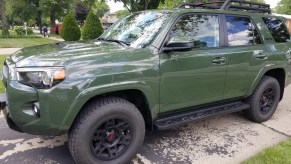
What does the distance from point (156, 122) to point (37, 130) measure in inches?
55.3

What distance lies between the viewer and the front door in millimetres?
3462

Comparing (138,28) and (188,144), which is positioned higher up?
(138,28)

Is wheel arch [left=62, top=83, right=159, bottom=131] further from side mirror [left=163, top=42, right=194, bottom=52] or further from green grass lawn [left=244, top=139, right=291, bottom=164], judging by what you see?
green grass lawn [left=244, top=139, right=291, bottom=164]

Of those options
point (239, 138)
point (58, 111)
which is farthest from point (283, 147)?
point (58, 111)

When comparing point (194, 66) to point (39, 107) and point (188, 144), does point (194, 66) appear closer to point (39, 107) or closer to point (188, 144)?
point (188, 144)

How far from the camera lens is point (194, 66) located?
366 cm

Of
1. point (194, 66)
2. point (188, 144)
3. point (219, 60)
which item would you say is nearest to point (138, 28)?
point (194, 66)

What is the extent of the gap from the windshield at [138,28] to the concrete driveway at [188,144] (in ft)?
4.65

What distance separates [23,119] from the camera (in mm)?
2814

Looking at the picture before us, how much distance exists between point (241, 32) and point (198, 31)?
3.04ft

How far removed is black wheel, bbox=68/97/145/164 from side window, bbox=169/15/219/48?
108 cm

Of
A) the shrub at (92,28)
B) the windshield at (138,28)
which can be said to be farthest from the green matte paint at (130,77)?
the shrub at (92,28)

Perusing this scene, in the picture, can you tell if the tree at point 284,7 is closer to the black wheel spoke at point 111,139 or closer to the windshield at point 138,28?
the windshield at point 138,28

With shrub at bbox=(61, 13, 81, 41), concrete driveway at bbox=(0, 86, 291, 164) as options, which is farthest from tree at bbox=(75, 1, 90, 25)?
concrete driveway at bbox=(0, 86, 291, 164)
